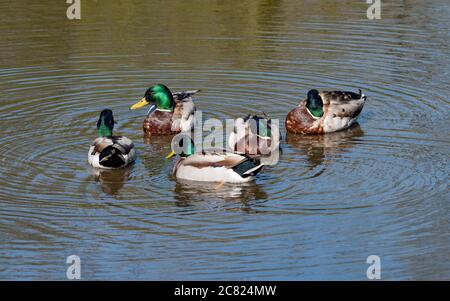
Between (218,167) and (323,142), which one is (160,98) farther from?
(218,167)

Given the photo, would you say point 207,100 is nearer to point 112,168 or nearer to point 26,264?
point 112,168

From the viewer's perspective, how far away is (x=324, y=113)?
1418 cm

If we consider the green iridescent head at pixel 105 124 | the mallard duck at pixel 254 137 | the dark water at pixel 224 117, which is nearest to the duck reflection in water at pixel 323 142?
the dark water at pixel 224 117

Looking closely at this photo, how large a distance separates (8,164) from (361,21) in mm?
9119

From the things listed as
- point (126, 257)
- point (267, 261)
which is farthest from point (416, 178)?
point (126, 257)

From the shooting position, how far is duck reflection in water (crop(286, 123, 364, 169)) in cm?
1321

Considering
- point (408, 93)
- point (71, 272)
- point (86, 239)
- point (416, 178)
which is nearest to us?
point (71, 272)

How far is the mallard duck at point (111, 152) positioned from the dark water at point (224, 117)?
133mm

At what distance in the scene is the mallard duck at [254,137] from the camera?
1310cm

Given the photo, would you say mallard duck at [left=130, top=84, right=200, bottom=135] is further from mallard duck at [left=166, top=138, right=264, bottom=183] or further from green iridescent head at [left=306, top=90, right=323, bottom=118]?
mallard duck at [left=166, top=138, right=264, bottom=183]

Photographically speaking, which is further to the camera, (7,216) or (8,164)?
(8,164)

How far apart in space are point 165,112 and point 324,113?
6.97 ft

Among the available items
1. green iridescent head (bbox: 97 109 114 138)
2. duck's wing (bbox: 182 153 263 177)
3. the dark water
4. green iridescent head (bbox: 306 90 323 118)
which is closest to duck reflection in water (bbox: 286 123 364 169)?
the dark water

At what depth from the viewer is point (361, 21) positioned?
19.7m
